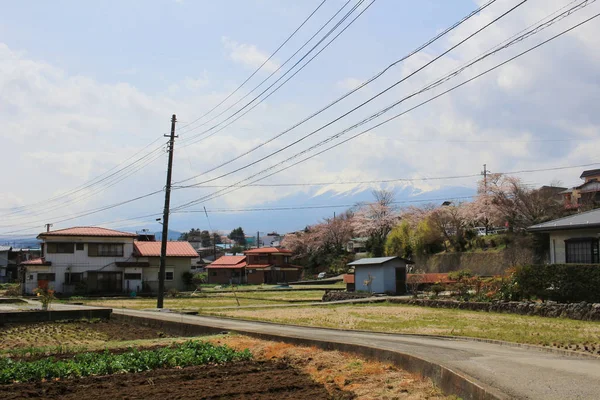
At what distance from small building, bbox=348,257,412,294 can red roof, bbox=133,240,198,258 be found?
23.4 meters

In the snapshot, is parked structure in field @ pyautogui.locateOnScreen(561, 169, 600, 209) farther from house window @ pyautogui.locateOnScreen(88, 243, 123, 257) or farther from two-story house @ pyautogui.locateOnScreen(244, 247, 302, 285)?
house window @ pyautogui.locateOnScreen(88, 243, 123, 257)

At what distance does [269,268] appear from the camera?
75000 millimetres

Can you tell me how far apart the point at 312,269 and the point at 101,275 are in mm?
35275

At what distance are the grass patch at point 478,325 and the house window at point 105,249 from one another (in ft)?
112

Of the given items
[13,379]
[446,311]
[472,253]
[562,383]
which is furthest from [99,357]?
[472,253]

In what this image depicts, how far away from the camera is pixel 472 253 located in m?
48.8

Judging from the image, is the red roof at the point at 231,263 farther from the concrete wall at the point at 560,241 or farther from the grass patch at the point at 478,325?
the concrete wall at the point at 560,241

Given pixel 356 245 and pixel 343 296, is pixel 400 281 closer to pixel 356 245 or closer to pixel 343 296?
pixel 343 296

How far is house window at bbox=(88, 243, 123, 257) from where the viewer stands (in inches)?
2041

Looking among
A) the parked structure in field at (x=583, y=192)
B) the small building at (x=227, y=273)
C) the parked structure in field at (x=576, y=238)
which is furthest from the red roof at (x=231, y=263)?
the parked structure in field at (x=576, y=238)

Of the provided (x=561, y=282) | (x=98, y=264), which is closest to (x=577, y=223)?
(x=561, y=282)

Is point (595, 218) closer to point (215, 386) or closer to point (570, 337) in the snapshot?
point (570, 337)

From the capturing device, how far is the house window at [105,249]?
5184 centimetres

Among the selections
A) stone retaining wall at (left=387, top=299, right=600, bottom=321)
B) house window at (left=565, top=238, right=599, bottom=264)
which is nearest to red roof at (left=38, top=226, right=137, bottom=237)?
stone retaining wall at (left=387, top=299, right=600, bottom=321)
